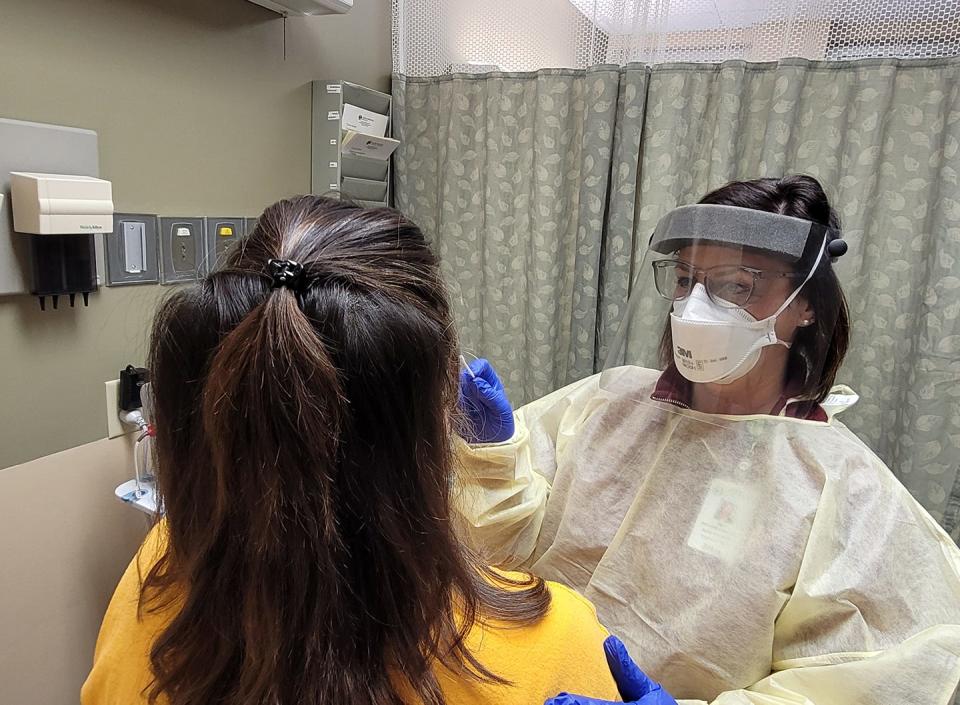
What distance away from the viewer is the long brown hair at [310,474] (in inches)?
17.7

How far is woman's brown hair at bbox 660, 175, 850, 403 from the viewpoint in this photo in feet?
3.27

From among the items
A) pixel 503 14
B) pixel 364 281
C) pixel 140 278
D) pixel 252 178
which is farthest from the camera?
pixel 503 14

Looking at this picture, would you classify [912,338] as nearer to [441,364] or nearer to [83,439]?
[441,364]

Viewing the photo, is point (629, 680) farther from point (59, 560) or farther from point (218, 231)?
point (218, 231)

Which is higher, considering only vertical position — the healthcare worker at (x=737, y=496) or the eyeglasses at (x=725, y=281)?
the eyeglasses at (x=725, y=281)

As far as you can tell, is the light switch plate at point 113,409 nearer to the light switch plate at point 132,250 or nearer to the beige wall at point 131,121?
the beige wall at point 131,121

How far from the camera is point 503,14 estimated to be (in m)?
1.75

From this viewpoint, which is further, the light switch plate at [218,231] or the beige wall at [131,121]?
the light switch plate at [218,231]

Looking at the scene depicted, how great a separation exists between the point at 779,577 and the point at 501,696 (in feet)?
1.80

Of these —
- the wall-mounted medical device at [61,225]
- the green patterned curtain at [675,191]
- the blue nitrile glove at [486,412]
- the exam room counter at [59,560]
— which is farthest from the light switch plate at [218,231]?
the green patterned curtain at [675,191]

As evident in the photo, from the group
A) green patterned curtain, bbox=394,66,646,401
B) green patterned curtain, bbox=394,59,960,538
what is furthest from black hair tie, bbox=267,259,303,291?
green patterned curtain, bbox=394,66,646,401

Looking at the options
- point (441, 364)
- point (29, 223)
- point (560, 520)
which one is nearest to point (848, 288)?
point (560, 520)

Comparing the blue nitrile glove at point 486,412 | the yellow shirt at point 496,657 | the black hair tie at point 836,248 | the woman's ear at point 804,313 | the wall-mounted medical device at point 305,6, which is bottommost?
the yellow shirt at point 496,657

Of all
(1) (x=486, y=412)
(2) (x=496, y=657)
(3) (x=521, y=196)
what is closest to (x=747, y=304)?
(1) (x=486, y=412)
